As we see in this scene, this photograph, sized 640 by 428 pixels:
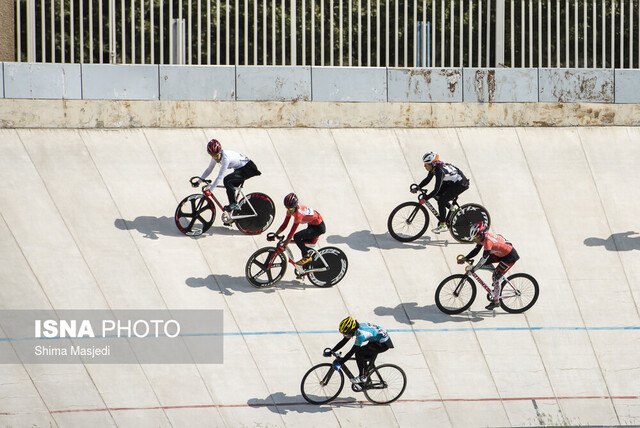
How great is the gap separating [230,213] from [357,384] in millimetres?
3933

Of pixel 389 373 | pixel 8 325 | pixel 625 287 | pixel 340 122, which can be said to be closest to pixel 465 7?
pixel 340 122

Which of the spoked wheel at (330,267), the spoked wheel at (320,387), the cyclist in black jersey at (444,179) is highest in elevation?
the cyclist in black jersey at (444,179)

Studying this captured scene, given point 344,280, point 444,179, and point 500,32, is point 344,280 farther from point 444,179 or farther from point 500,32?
point 500,32

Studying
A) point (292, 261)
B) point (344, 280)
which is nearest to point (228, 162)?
point (292, 261)

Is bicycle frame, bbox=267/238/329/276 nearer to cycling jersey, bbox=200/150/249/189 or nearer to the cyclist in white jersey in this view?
the cyclist in white jersey

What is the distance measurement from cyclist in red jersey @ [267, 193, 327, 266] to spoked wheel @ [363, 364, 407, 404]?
2338mm

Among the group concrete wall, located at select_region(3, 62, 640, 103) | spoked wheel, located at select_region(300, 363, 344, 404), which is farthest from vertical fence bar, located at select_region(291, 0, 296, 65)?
spoked wheel, located at select_region(300, 363, 344, 404)

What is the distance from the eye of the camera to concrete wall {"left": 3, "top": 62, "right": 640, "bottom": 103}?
1625 cm

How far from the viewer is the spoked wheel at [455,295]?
1282 centimetres

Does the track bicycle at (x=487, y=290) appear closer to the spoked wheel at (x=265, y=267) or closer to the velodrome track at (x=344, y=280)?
the velodrome track at (x=344, y=280)

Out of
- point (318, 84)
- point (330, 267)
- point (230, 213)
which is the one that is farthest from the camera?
point (318, 84)

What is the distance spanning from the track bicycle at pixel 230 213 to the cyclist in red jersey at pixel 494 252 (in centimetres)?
337

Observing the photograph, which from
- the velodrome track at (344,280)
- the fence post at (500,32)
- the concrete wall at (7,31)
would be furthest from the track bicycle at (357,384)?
the concrete wall at (7,31)

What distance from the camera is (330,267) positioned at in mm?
13273
